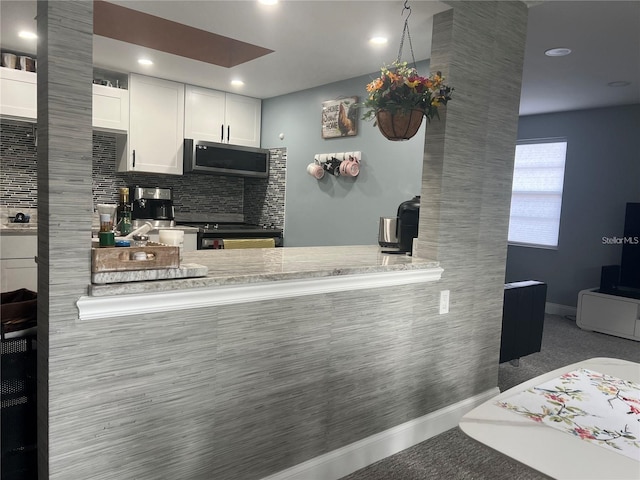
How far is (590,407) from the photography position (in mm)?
1252

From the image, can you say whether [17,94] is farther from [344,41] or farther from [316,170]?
[344,41]

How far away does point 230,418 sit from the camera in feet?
5.62

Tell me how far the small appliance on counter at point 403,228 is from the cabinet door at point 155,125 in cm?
278

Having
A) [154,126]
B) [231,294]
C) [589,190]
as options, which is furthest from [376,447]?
[589,190]

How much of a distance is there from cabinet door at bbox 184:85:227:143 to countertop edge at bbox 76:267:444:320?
335 centimetres

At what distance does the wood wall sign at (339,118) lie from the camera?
13.7ft

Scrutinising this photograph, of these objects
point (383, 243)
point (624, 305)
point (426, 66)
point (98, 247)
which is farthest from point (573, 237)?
point (98, 247)

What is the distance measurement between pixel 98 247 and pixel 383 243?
171 cm

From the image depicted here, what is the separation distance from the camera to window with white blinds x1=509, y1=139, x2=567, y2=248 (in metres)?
5.66

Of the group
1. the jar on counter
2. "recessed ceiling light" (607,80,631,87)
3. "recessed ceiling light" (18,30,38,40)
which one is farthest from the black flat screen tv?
"recessed ceiling light" (18,30,38,40)

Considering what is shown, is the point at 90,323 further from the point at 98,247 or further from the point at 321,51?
the point at 321,51

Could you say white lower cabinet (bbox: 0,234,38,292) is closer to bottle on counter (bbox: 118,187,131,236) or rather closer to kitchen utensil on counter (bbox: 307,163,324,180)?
kitchen utensil on counter (bbox: 307,163,324,180)

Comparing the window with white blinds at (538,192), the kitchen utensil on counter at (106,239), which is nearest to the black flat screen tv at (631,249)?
the window with white blinds at (538,192)

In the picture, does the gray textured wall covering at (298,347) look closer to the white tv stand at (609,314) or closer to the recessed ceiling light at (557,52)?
the recessed ceiling light at (557,52)
